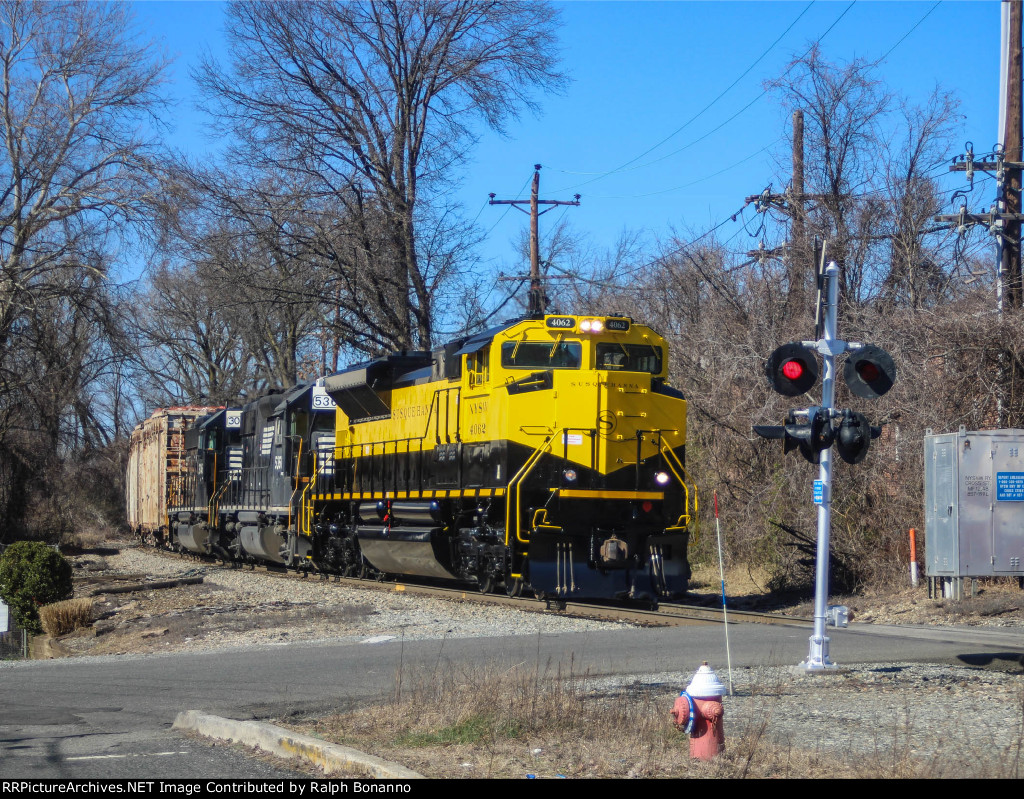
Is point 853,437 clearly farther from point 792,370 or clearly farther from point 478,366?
point 478,366

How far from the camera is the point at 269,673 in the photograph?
9.71 m

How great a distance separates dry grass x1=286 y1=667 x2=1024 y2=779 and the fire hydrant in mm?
90

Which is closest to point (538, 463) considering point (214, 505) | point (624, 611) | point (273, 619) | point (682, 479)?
point (682, 479)

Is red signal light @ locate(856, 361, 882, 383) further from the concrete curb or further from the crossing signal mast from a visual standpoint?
the concrete curb

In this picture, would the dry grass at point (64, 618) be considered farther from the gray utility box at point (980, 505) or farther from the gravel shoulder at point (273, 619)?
the gray utility box at point (980, 505)

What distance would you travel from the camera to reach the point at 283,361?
38.3 metres

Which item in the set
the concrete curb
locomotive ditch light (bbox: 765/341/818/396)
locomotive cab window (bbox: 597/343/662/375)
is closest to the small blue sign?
locomotive cab window (bbox: 597/343/662/375)

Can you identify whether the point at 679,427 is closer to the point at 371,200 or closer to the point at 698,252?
the point at 698,252

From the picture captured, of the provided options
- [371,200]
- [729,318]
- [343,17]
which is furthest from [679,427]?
[343,17]

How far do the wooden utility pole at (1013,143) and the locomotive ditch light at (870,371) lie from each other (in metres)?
9.59

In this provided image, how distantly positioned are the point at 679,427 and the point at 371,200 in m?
13.9

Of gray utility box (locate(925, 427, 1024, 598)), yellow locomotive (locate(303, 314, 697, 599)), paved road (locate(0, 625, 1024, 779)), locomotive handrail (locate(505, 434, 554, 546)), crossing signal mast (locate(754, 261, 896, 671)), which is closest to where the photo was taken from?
paved road (locate(0, 625, 1024, 779))

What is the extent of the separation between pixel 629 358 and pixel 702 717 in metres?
9.31

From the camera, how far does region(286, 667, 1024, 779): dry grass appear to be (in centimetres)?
571
